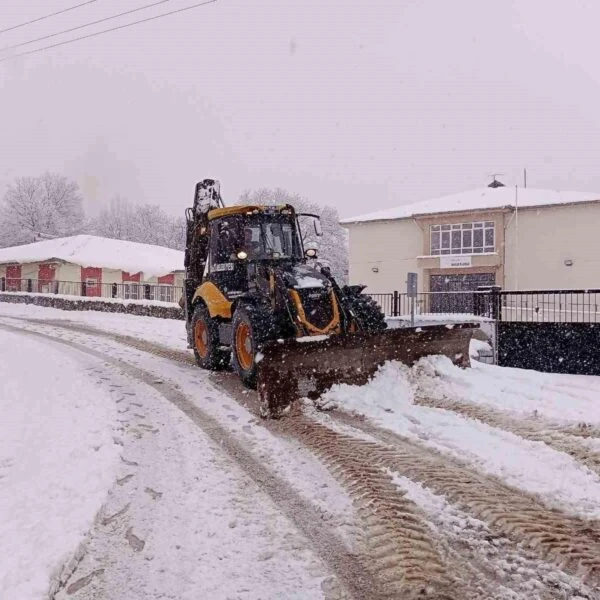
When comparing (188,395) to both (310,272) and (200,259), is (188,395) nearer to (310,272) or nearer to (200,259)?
(310,272)

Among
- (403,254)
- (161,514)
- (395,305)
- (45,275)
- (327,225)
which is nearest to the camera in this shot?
(161,514)

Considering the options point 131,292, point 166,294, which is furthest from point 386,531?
point 166,294

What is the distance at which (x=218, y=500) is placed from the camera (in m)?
3.69

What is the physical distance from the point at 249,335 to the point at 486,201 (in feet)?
77.7

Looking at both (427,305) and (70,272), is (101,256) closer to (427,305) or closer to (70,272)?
(70,272)

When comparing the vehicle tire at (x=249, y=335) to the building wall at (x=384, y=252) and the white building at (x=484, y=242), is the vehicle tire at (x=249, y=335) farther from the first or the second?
the building wall at (x=384, y=252)

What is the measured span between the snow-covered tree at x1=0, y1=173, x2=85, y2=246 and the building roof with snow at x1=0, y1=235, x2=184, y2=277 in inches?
747

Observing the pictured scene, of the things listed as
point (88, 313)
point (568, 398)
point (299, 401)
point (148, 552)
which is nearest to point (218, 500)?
point (148, 552)

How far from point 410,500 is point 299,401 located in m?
2.75

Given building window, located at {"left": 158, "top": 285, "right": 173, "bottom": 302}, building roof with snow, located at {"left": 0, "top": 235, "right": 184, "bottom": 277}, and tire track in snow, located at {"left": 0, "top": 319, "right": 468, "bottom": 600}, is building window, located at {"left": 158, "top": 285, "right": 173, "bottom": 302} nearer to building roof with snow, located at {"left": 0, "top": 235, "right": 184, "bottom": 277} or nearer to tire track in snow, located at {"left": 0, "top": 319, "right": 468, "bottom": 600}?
building roof with snow, located at {"left": 0, "top": 235, "right": 184, "bottom": 277}

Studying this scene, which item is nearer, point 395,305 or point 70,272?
point 395,305

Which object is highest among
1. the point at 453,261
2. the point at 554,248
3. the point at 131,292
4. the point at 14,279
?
the point at 554,248

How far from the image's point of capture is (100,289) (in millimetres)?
31156

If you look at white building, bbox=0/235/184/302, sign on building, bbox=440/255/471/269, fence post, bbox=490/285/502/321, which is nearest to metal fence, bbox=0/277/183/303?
white building, bbox=0/235/184/302
